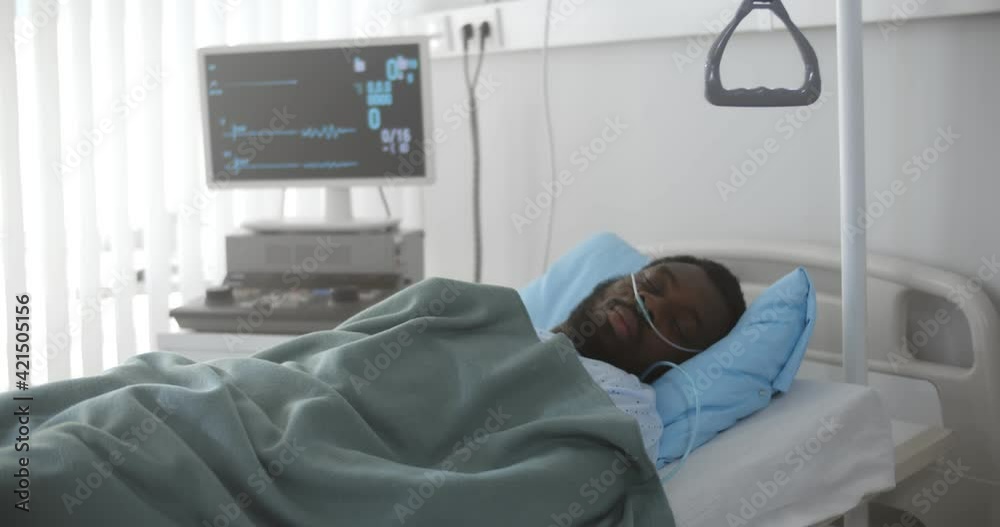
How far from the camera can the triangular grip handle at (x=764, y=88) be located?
1625mm

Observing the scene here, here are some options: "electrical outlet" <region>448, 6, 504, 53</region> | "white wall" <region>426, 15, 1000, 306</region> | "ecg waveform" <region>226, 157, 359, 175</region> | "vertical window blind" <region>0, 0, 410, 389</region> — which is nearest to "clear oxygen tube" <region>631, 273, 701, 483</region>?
"white wall" <region>426, 15, 1000, 306</region>

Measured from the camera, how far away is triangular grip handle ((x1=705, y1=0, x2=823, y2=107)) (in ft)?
5.33

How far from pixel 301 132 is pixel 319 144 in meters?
0.05

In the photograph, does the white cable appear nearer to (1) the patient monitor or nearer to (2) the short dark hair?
(1) the patient monitor

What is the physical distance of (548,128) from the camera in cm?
267

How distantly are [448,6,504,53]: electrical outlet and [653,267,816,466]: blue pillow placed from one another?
1125 mm

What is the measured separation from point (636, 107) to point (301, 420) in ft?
4.46

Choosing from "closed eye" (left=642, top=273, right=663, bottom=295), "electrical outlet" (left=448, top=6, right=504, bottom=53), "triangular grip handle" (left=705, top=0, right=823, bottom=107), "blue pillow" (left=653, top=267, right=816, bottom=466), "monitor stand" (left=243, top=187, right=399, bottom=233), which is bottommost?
"blue pillow" (left=653, top=267, right=816, bottom=466)

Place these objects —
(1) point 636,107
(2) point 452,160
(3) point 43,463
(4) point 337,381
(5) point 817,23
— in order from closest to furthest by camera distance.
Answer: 1. (3) point 43,463
2. (4) point 337,381
3. (5) point 817,23
4. (1) point 636,107
5. (2) point 452,160

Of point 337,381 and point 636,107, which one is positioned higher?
point 636,107

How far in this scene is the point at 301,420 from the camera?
54.5 inches

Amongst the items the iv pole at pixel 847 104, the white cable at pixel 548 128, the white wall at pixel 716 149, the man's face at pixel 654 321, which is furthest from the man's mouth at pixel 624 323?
the white cable at pixel 548 128

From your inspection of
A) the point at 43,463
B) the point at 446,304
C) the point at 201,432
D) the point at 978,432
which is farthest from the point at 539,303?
the point at 43,463

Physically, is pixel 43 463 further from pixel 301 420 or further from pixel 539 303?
pixel 539 303
